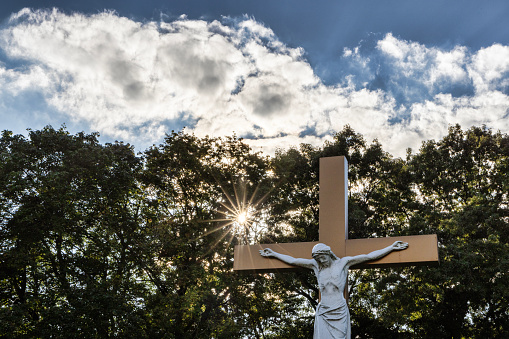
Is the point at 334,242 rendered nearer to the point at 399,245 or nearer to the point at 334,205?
the point at 334,205

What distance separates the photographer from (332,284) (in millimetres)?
4734

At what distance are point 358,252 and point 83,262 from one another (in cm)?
983

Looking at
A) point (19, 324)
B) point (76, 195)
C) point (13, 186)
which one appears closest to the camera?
point (19, 324)

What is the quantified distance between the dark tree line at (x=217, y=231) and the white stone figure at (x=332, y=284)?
8071mm

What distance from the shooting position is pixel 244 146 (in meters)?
15.6

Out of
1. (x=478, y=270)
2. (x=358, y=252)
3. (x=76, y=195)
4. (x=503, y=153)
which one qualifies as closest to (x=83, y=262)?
(x=76, y=195)

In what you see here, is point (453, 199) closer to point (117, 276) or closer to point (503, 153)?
point (503, 153)

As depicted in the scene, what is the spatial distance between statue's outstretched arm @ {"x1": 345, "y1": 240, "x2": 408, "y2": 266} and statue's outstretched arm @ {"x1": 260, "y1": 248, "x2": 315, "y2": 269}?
433 mm

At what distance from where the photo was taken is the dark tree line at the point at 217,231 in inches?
464

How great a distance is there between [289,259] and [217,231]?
31.4ft

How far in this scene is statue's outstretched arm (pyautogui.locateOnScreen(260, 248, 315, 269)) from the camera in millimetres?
5152

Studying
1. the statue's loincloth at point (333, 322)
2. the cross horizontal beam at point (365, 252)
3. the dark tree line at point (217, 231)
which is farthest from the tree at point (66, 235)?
the statue's loincloth at point (333, 322)

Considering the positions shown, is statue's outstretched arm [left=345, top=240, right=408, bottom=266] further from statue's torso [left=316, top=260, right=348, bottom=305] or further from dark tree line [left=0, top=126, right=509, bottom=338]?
dark tree line [left=0, top=126, right=509, bottom=338]

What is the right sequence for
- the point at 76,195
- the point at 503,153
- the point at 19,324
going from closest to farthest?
the point at 19,324 < the point at 76,195 < the point at 503,153
